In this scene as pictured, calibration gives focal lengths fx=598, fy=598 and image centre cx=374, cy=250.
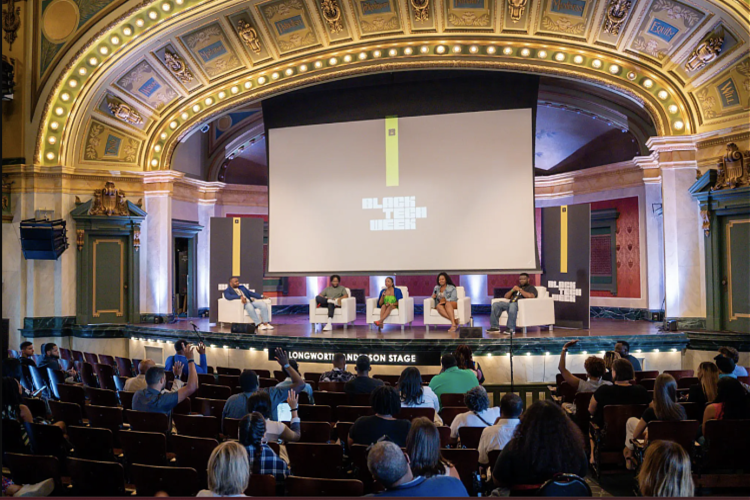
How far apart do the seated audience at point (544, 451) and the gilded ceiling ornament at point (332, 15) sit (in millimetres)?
8761

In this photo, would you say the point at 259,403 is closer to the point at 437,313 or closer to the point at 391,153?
the point at 437,313

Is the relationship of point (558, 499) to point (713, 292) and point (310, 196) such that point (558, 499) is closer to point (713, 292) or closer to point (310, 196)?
point (713, 292)

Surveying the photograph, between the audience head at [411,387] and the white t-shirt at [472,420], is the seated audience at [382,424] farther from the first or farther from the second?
the audience head at [411,387]

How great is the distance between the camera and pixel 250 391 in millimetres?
3963

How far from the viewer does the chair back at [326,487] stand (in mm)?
2580

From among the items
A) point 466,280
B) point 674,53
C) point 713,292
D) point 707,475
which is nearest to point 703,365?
point 707,475

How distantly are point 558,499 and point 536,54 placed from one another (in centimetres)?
904

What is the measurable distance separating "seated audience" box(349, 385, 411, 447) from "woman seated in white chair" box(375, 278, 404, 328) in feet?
19.5

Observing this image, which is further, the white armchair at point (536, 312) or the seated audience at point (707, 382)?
the white armchair at point (536, 312)

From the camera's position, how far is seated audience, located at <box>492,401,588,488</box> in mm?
2484

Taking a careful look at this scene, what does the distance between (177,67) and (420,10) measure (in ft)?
14.5

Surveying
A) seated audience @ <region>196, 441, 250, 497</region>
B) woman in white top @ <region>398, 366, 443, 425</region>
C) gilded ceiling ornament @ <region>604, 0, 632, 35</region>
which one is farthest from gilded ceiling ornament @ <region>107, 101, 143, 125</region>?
seated audience @ <region>196, 441, 250, 497</region>

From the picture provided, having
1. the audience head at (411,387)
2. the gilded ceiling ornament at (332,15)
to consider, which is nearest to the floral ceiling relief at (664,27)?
the gilded ceiling ornament at (332,15)

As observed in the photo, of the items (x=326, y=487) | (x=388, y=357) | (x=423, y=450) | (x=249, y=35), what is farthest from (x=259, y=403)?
(x=249, y=35)
